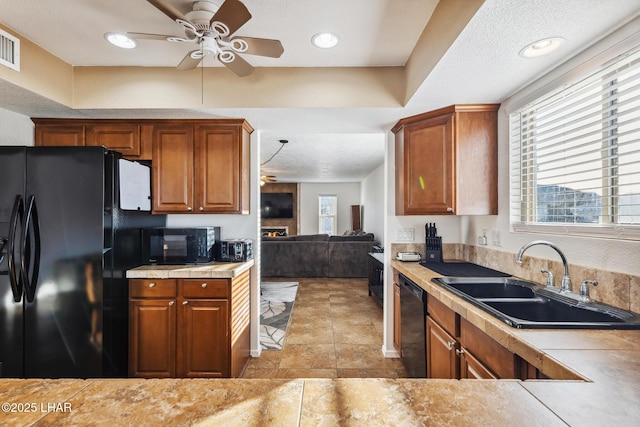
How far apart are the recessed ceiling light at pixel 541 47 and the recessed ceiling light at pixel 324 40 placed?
1094 mm

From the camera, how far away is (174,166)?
2.70 metres

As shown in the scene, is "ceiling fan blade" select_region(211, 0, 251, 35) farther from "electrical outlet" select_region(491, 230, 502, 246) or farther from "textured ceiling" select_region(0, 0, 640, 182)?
"electrical outlet" select_region(491, 230, 502, 246)

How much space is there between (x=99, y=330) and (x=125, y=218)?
31.3 inches

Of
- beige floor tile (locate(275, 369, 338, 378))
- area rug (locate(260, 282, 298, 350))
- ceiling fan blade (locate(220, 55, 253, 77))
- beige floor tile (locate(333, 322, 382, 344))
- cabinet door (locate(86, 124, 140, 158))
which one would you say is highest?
ceiling fan blade (locate(220, 55, 253, 77))

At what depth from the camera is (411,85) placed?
2.23 metres

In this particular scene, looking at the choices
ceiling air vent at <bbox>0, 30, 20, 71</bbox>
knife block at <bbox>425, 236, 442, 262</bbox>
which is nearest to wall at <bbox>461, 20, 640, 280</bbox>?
knife block at <bbox>425, 236, 442, 262</bbox>

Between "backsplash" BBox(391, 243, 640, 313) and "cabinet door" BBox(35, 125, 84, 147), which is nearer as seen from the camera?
A: "backsplash" BBox(391, 243, 640, 313)

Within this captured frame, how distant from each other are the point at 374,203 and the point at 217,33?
6.47 meters

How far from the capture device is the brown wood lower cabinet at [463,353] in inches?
46.8

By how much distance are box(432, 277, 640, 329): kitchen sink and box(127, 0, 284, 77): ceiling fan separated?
5.76ft

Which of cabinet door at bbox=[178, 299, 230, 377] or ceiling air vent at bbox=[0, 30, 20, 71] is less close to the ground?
ceiling air vent at bbox=[0, 30, 20, 71]

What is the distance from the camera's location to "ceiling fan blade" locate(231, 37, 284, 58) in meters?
1.68

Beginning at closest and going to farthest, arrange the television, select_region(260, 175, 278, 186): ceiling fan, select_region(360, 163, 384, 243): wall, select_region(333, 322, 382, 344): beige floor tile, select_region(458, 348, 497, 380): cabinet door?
1. select_region(458, 348, 497, 380): cabinet door
2. select_region(333, 322, 382, 344): beige floor tile
3. select_region(360, 163, 384, 243): wall
4. select_region(260, 175, 278, 186): ceiling fan
5. the television

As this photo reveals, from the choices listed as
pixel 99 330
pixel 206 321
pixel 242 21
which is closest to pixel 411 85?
pixel 242 21
